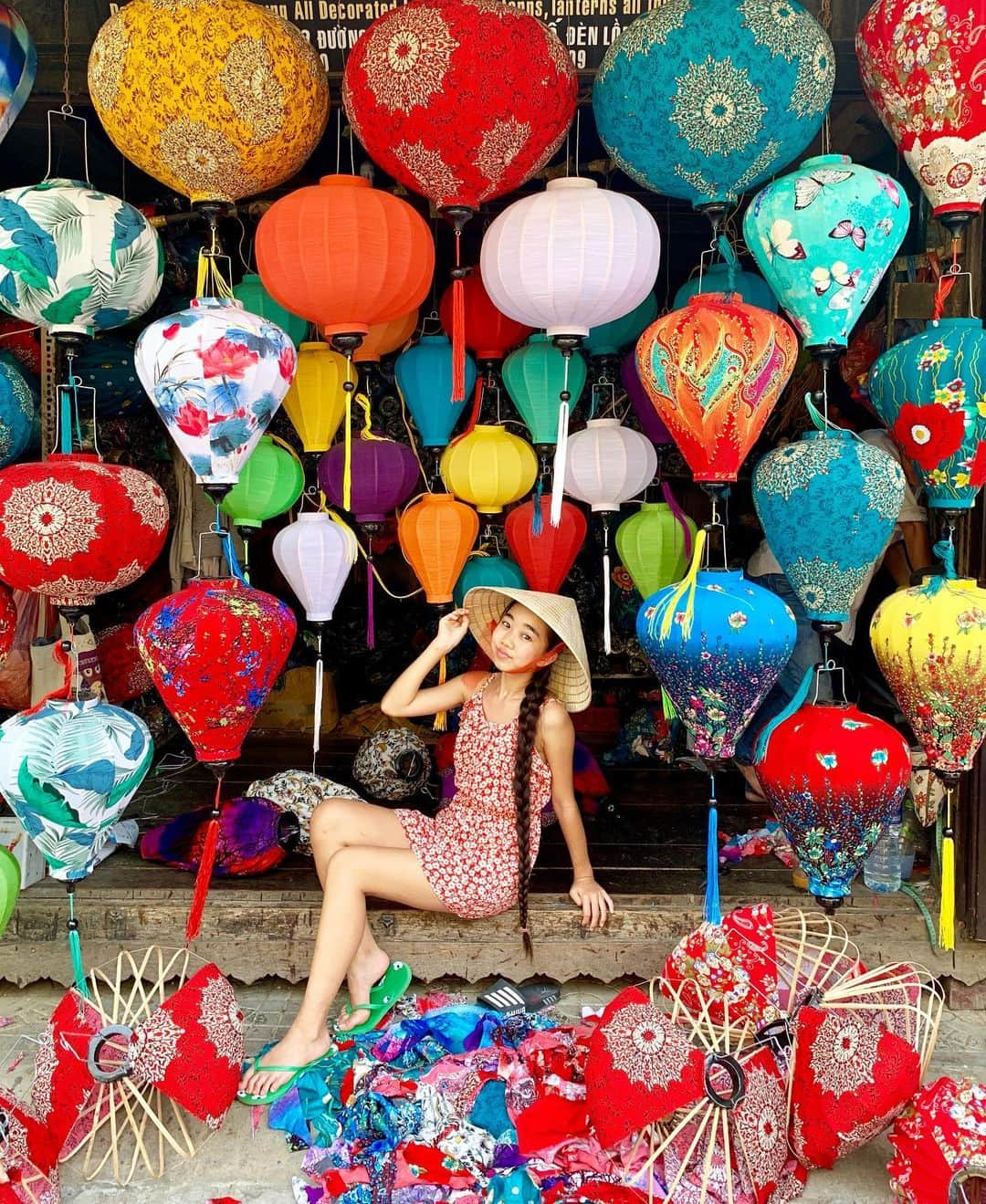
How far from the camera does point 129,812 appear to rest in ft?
12.6

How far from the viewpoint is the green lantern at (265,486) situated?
306 cm

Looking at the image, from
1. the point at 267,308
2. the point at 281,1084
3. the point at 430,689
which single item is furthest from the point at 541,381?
the point at 281,1084

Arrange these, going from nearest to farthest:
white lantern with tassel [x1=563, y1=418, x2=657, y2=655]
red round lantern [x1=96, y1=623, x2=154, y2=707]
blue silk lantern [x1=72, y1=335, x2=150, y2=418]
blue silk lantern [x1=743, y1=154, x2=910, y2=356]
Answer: blue silk lantern [x1=743, y1=154, x2=910, y2=356]
white lantern with tassel [x1=563, y1=418, x2=657, y2=655]
blue silk lantern [x1=72, y1=335, x2=150, y2=418]
red round lantern [x1=96, y1=623, x2=154, y2=707]

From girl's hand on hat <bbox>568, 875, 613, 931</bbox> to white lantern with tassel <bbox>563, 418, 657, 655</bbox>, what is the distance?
2.34 feet

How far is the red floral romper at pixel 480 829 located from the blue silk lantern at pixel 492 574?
0.52m

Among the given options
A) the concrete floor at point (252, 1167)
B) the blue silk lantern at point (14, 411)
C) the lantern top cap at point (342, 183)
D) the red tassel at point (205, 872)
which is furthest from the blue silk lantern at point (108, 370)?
the concrete floor at point (252, 1167)

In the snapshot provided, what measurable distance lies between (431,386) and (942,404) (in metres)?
1.51

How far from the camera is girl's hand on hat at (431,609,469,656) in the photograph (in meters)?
2.92

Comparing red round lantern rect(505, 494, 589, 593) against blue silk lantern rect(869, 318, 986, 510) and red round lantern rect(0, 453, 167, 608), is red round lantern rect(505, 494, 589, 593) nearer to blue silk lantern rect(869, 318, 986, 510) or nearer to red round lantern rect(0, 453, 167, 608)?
blue silk lantern rect(869, 318, 986, 510)

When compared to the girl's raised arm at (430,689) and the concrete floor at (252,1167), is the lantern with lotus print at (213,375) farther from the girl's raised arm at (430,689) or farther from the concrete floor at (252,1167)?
the concrete floor at (252,1167)

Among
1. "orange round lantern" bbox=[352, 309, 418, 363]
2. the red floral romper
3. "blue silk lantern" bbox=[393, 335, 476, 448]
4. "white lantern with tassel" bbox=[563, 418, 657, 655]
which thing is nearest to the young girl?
the red floral romper

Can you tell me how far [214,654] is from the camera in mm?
2500

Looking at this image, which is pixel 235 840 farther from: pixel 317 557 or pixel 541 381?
pixel 541 381

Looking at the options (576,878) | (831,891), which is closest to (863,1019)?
(831,891)
